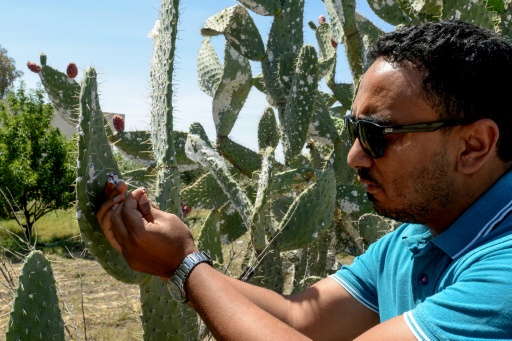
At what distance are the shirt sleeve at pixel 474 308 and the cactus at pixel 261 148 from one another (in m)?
0.98

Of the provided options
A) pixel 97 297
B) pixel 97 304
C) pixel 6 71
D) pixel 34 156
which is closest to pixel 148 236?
pixel 97 304

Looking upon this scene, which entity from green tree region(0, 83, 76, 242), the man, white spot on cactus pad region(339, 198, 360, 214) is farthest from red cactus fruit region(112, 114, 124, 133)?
green tree region(0, 83, 76, 242)

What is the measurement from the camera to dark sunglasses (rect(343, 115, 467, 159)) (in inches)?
48.9

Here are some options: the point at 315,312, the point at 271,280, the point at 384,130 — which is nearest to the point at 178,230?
the point at 315,312

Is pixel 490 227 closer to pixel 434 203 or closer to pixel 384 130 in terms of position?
pixel 434 203

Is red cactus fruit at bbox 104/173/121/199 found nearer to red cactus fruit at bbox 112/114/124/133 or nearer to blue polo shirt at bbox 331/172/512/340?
blue polo shirt at bbox 331/172/512/340

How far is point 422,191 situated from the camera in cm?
129

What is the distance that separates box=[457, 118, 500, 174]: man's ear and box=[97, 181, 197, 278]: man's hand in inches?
25.9

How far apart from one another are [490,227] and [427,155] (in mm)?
201

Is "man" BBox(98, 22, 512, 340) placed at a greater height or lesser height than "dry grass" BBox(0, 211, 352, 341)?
greater

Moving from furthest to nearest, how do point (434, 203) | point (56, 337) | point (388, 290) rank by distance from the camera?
point (56, 337), point (388, 290), point (434, 203)

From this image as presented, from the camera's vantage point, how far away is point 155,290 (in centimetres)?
204

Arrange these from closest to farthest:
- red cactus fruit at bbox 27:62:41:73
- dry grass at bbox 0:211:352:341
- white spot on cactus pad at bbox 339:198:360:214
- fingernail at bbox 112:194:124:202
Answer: fingernail at bbox 112:194:124:202 < white spot on cactus pad at bbox 339:198:360:214 < red cactus fruit at bbox 27:62:41:73 < dry grass at bbox 0:211:352:341

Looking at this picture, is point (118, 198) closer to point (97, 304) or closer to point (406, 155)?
point (406, 155)
